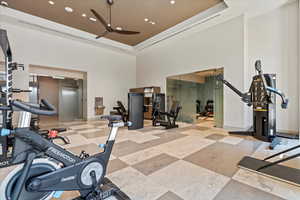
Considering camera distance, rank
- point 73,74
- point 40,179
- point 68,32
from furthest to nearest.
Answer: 1. point 73,74
2. point 68,32
3. point 40,179

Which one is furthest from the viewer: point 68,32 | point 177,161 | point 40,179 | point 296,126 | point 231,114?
point 68,32

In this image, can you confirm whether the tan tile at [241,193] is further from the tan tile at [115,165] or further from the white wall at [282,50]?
the white wall at [282,50]

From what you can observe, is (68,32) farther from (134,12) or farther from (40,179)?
(40,179)

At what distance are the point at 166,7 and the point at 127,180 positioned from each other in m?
5.10

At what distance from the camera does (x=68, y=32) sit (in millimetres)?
5758

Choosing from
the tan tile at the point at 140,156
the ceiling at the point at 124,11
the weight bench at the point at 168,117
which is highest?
the ceiling at the point at 124,11

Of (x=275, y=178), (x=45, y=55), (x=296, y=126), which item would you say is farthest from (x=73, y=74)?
(x=296, y=126)

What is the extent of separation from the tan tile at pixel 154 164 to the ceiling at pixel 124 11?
15.1 ft

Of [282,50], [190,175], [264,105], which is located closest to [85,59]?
[190,175]

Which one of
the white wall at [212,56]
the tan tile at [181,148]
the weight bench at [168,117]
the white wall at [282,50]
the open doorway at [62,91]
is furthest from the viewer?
the open doorway at [62,91]

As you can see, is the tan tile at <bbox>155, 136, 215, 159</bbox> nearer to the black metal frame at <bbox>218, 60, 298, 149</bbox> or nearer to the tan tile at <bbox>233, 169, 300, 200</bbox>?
the tan tile at <bbox>233, 169, 300, 200</bbox>

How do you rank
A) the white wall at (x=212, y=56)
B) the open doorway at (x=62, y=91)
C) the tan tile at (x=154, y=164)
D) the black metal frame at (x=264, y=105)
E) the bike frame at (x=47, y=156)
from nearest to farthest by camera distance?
the bike frame at (x=47, y=156) → the tan tile at (x=154, y=164) → the black metal frame at (x=264, y=105) → the white wall at (x=212, y=56) → the open doorway at (x=62, y=91)

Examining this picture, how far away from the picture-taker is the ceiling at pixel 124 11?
423 centimetres

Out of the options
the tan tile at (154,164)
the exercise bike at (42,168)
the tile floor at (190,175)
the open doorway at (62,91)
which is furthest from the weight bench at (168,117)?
the open doorway at (62,91)
